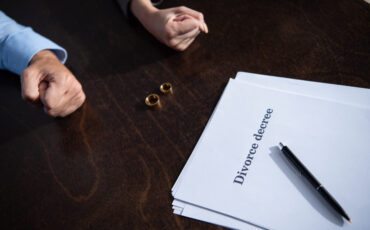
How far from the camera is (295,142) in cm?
48

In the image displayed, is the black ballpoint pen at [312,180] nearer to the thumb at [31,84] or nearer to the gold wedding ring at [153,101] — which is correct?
the gold wedding ring at [153,101]

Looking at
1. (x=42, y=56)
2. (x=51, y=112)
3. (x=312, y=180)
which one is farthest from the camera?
(x=42, y=56)

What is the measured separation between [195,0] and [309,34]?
13.5 inches

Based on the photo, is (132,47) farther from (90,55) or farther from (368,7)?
(368,7)

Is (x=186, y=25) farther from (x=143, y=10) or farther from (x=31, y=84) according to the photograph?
(x=31, y=84)

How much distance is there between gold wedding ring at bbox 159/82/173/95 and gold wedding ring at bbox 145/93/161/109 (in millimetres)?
20

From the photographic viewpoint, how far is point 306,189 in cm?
43

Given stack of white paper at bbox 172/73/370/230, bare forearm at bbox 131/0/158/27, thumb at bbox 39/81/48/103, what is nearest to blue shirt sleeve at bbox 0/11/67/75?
thumb at bbox 39/81/48/103

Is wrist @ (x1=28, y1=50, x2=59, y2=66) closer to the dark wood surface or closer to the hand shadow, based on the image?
the dark wood surface

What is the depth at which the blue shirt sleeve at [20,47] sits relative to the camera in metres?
0.68

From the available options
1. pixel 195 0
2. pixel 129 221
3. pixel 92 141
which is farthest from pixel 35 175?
pixel 195 0

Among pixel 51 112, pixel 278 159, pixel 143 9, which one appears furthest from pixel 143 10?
pixel 278 159

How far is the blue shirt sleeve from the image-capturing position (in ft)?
2.24

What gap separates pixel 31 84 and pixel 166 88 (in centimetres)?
31
